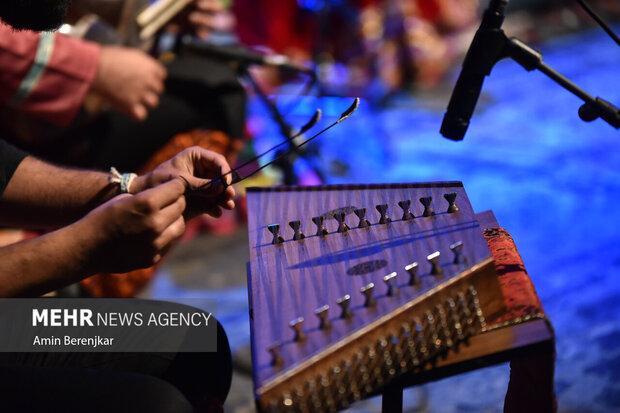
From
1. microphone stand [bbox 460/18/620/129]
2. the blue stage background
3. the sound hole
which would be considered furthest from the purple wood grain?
the blue stage background

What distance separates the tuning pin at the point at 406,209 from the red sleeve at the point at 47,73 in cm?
147

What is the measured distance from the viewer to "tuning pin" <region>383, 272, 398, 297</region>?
3.65 feet

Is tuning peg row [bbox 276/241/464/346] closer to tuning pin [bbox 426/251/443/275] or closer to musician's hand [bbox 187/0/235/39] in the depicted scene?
tuning pin [bbox 426/251/443/275]

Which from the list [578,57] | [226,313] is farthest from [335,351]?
[578,57]

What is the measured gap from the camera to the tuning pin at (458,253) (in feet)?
3.80

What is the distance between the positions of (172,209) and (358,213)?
13.2 inches

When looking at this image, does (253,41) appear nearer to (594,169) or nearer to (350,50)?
(350,50)

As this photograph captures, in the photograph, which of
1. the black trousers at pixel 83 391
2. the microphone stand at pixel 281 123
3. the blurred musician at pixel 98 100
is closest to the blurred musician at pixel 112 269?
the black trousers at pixel 83 391

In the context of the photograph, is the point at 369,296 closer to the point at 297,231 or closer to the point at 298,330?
the point at 298,330

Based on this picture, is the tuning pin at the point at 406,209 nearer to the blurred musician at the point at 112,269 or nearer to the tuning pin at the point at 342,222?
the tuning pin at the point at 342,222

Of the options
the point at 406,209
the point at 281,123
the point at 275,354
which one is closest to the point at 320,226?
the point at 406,209

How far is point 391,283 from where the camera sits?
3.68ft

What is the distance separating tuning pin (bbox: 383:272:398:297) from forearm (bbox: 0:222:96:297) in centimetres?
50

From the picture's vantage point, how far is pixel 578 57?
19.1ft
